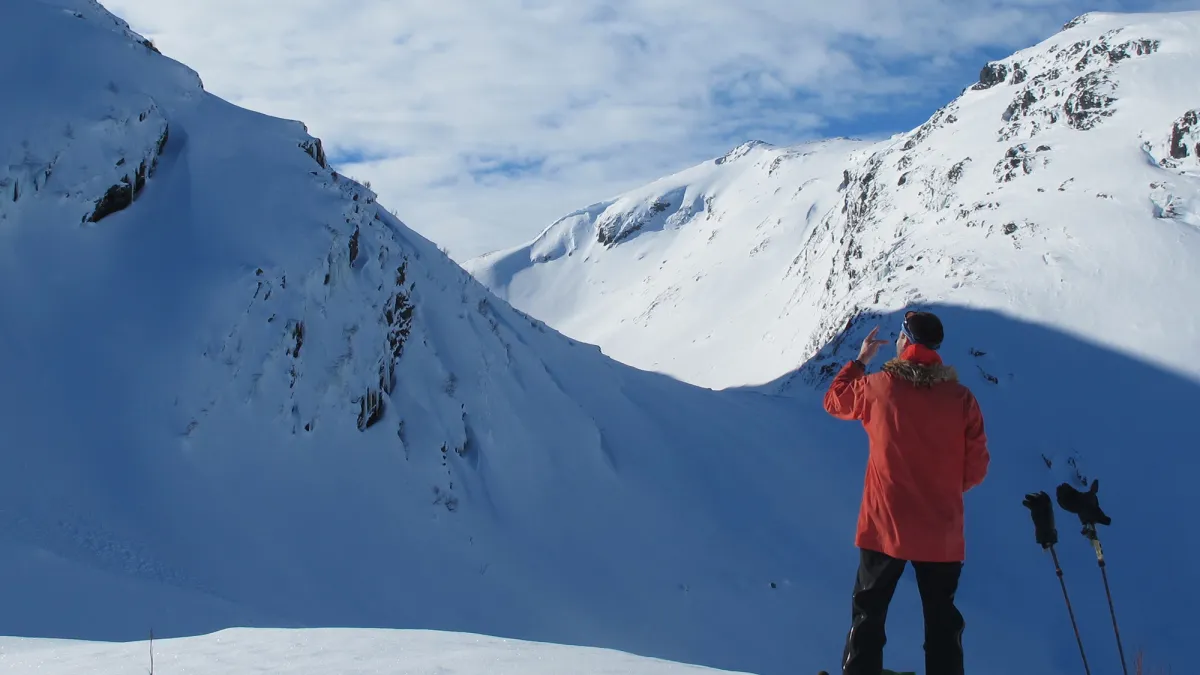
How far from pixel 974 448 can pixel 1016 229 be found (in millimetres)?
32630

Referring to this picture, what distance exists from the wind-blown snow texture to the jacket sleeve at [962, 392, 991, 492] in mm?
15317

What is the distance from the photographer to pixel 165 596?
9094 mm

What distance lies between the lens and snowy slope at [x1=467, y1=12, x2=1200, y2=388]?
28.9 m

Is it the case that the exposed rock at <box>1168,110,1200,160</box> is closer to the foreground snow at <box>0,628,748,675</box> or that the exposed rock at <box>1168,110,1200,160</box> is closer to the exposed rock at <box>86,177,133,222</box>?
the exposed rock at <box>86,177,133,222</box>

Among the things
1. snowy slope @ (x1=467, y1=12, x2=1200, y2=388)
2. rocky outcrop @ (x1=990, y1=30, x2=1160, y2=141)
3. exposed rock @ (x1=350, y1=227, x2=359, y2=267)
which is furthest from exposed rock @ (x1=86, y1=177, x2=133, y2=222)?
rocky outcrop @ (x1=990, y1=30, x2=1160, y2=141)

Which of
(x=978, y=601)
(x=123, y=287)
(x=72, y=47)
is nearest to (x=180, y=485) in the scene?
(x=123, y=287)

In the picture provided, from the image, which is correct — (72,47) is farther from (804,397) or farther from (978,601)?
(804,397)

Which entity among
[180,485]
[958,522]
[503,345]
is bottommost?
[958,522]

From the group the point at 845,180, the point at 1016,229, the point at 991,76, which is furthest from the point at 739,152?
the point at 1016,229

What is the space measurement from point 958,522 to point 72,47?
1563cm

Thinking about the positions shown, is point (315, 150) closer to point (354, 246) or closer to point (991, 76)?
point (354, 246)

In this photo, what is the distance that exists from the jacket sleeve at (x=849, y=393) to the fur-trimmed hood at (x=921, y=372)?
0.75ft

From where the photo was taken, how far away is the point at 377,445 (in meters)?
13.9

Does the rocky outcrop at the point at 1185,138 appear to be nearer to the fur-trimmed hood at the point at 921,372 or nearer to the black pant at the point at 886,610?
the fur-trimmed hood at the point at 921,372
